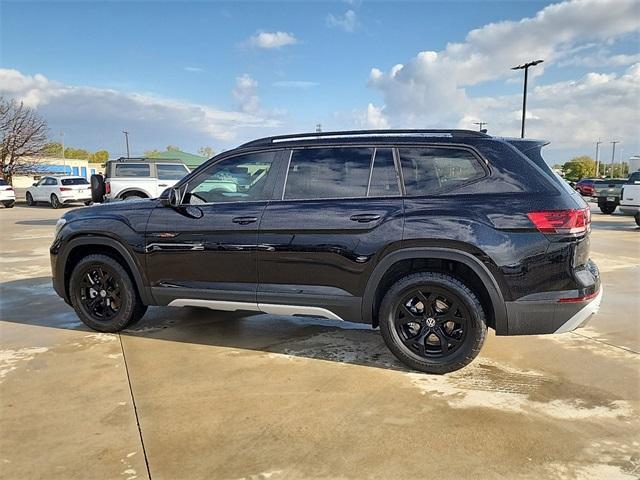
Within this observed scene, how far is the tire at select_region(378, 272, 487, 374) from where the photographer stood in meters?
3.55

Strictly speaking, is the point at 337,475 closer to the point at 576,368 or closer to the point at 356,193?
the point at 356,193

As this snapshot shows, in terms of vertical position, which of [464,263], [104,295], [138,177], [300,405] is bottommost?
[300,405]

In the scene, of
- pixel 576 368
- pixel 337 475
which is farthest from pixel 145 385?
pixel 576 368

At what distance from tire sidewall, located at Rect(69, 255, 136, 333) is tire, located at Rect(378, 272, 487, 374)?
7.97ft

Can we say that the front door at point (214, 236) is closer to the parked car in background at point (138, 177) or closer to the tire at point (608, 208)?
the parked car in background at point (138, 177)

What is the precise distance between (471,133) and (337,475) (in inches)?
103

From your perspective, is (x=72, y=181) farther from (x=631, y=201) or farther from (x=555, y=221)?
(x=555, y=221)

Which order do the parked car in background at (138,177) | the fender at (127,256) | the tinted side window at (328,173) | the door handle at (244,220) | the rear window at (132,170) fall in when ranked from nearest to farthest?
the tinted side window at (328,173)
the door handle at (244,220)
the fender at (127,256)
the parked car in background at (138,177)
the rear window at (132,170)

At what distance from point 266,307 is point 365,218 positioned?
1.14 metres

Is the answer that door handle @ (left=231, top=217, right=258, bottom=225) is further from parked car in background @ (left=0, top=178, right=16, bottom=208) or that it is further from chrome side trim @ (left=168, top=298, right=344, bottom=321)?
parked car in background @ (left=0, top=178, right=16, bottom=208)

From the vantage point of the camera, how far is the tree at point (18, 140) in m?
31.1

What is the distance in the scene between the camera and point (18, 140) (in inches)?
1237

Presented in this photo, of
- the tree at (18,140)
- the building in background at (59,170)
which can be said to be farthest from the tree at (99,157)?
the tree at (18,140)

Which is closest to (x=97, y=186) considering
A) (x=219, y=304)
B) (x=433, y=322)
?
(x=219, y=304)
